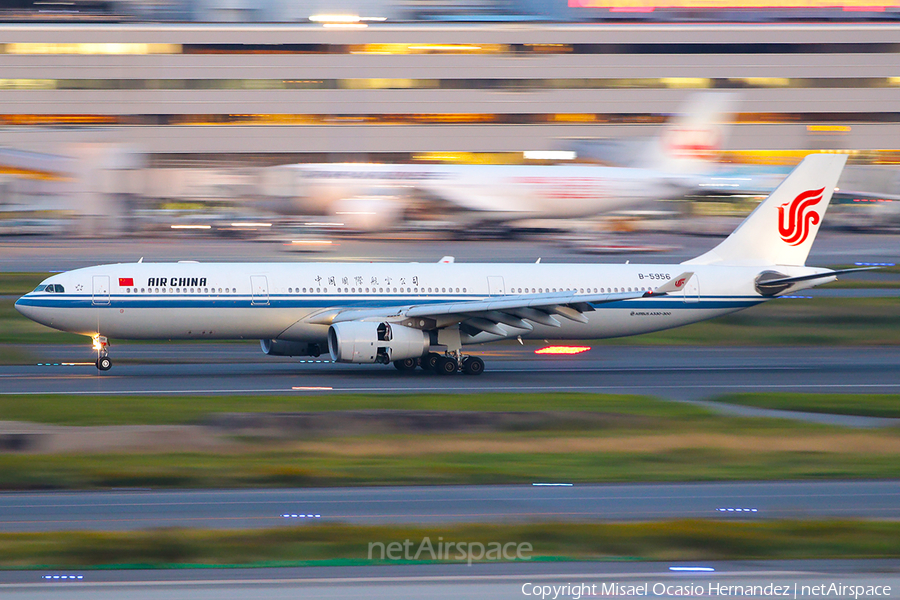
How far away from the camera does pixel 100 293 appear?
30250mm

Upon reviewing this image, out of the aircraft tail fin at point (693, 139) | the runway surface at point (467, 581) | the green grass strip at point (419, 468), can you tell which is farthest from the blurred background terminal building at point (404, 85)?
the runway surface at point (467, 581)

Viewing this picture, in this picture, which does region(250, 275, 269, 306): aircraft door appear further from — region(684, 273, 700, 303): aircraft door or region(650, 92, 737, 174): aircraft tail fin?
region(650, 92, 737, 174): aircraft tail fin

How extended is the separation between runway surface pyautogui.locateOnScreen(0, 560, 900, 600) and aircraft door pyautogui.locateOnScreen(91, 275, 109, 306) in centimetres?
1934

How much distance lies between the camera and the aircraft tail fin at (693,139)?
264ft

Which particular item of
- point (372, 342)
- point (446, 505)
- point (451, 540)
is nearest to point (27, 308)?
point (372, 342)

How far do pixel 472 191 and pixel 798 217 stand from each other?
1528 inches

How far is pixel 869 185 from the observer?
290ft

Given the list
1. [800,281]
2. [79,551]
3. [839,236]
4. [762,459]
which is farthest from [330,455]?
[839,236]

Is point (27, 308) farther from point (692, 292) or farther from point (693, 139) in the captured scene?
point (693, 139)

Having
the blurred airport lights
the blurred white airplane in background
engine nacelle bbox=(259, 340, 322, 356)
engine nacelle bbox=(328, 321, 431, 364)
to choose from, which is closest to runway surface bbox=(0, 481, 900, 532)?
engine nacelle bbox=(328, 321, 431, 364)

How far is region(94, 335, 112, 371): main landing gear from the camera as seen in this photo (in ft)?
98.3

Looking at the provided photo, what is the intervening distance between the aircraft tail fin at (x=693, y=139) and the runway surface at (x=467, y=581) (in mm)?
69603

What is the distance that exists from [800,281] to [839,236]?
156 ft

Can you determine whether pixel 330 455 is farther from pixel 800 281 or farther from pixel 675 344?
pixel 675 344
